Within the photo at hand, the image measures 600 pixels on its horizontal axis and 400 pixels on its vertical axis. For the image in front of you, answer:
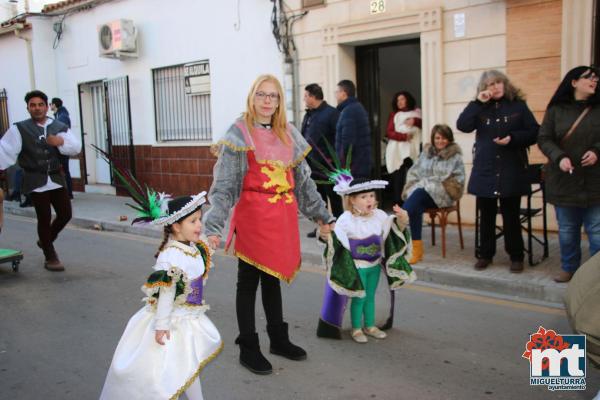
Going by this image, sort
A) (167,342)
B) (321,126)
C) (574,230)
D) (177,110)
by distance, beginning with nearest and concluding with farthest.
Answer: (167,342) → (574,230) → (321,126) → (177,110)

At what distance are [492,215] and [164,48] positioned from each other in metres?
8.51

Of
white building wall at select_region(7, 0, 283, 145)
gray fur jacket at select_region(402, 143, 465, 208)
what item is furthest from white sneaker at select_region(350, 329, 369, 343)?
white building wall at select_region(7, 0, 283, 145)

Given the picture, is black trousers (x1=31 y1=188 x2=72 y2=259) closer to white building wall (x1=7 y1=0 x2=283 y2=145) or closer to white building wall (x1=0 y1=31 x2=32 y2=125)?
white building wall (x1=7 y1=0 x2=283 y2=145)

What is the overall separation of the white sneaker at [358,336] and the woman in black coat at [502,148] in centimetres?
219

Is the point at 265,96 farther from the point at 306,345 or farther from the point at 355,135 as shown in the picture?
the point at 355,135

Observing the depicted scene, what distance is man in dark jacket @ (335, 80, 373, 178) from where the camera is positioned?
757cm

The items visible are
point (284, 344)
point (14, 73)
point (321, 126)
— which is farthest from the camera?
point (14, 73)

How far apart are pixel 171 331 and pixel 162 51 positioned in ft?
34.5

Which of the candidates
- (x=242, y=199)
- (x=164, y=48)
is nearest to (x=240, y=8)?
(x=164, y=48)

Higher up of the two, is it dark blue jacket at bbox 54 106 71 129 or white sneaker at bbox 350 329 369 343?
dark blue jacket at bbox 54 106 71 129

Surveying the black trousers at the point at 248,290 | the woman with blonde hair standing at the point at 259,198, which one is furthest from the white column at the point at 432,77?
the black trousers at the point at 248,290

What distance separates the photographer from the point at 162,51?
Result: 12680 mm

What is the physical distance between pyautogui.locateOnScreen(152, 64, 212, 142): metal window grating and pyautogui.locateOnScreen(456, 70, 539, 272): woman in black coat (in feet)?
23.0

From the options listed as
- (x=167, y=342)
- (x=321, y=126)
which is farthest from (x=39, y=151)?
(x=167, y=342)
